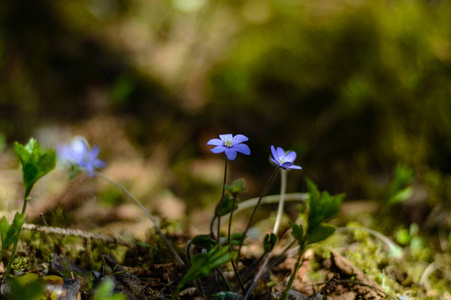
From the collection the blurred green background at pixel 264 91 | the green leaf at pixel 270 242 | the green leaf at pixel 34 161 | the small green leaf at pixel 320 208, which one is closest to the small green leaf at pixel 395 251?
the blurred green background at pixel 264 91

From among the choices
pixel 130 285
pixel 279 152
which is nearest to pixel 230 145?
pixel 279 152

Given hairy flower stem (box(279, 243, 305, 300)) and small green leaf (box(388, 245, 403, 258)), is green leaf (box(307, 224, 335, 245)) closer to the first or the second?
hairy flower stem (box(279, 243, 305, 300))

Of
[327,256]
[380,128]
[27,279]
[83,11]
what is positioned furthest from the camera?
[83,11]

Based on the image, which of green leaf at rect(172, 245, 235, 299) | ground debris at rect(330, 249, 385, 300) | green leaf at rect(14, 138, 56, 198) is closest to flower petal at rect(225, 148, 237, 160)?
green leaf at rect(172, 245, 235, 299)

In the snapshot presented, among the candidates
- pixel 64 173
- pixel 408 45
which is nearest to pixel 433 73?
pixel 408 45

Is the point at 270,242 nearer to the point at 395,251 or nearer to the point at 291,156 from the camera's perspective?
the point at 291,156

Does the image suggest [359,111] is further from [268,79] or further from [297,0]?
[297,0]
